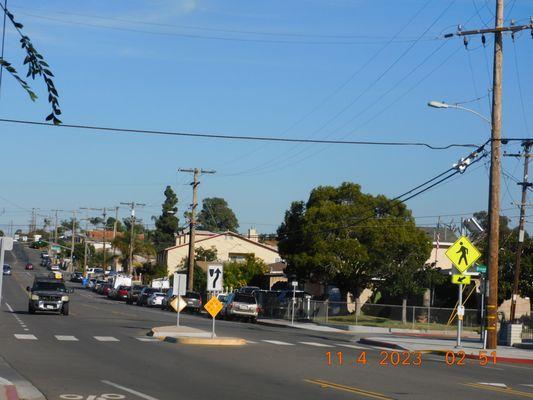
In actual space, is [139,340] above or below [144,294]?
below

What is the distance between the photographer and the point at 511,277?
58750 millimetres

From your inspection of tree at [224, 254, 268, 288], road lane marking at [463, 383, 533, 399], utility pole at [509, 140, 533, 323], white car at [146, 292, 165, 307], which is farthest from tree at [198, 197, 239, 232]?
road lane marking at [463, 383, 533, 399]

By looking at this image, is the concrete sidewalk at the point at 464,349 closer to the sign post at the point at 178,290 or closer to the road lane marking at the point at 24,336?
the sign post at the point at 178,290

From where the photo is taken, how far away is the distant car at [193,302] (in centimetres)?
6328

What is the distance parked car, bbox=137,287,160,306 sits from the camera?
7169 centimetres

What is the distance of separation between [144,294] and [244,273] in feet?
43.6

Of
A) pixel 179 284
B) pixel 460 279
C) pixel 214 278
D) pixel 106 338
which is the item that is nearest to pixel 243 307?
pixel 179 284

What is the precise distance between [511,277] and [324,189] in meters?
13.5

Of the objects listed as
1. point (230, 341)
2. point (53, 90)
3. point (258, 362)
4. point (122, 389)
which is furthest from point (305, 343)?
point (53, 90)

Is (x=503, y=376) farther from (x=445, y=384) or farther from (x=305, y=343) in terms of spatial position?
(x=305, y=343)

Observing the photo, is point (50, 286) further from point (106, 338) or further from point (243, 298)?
point (106, 338)

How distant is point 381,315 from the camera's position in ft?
173

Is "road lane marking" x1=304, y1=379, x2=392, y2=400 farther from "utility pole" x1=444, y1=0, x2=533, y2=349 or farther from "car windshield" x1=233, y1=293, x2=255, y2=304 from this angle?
"car windshield" x1=233, y1=293, x2=255, y2=304

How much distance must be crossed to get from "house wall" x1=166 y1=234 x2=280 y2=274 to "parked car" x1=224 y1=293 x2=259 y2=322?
2000 inches
